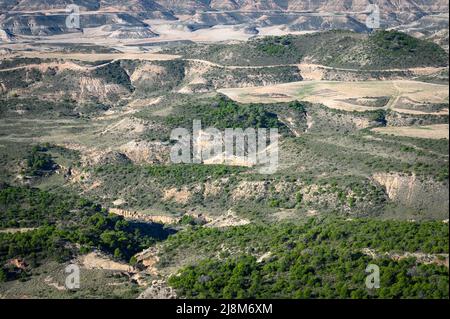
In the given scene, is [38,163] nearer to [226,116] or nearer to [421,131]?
[226,116]

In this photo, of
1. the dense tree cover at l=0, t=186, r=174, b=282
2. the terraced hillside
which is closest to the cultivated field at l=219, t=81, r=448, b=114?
the terraced hillside

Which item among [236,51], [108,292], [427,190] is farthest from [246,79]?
[108,292]

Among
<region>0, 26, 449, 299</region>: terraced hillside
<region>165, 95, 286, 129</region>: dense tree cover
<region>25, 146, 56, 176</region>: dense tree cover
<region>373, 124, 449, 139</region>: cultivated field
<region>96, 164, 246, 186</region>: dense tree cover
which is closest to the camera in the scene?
<region>0, 26, 449, 299</region>: terraced hillside

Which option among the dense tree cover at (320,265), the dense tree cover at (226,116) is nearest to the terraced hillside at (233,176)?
the dense tree cover at (320,265)

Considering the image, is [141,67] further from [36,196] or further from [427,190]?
[427,190]

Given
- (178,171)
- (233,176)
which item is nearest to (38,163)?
(178,171)

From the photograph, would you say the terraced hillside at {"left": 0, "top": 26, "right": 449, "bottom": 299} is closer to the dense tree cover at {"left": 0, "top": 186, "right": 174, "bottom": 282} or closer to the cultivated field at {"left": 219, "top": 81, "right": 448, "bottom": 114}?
the dense tree cover at {"left": 0, "top": 186, "right": 174, "bottom": 282}

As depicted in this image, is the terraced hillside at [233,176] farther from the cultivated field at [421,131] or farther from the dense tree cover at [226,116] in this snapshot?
the cultivated field at [421,131]

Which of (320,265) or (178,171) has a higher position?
(320,265)
